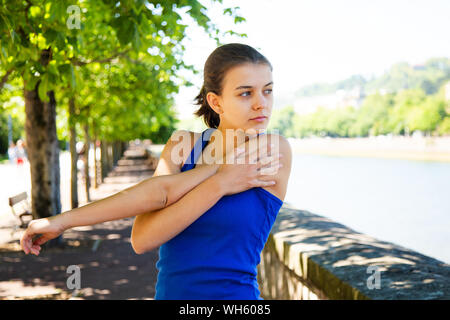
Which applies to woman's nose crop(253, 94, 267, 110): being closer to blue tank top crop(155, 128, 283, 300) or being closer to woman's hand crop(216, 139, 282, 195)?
woman's hand crop(216, 139, 282, 195)

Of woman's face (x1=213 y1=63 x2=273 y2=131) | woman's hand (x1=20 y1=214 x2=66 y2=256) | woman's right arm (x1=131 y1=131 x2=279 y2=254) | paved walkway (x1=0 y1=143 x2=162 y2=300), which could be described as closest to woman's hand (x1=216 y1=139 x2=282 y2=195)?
woman's right arm (x1=131 y1=131 x2=279 y2=254)

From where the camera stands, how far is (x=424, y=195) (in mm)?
24750

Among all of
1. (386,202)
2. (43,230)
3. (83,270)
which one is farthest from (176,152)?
(386,202)

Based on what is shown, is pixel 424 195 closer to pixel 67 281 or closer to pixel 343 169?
pixel 343 169

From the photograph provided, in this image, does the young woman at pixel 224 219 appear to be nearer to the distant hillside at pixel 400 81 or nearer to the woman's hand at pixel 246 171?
the woman's hand at pixel 246 171

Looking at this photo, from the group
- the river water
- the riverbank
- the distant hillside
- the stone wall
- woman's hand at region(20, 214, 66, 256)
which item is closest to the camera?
woman's hand at region(20, 214, 66, 256)

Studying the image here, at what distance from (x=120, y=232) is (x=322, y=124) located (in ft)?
370

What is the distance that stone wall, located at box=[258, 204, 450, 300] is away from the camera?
2.46m

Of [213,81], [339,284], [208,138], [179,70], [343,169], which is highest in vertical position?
[179,70]

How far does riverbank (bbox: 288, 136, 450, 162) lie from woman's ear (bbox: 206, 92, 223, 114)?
44.0m

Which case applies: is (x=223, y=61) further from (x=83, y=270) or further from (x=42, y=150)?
(x=42, y=150)
